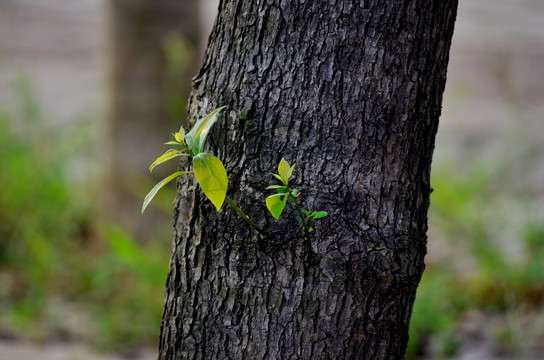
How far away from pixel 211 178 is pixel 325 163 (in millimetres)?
271

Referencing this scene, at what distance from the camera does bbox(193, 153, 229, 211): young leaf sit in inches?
48.1

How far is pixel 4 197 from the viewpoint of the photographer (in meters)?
4.23

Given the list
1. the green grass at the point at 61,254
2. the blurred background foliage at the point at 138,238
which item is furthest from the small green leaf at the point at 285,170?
the green grass at the point at 61,254

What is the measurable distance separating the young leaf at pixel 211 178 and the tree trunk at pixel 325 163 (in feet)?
0.53

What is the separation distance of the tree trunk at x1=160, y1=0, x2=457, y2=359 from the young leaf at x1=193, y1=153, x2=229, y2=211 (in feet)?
0.53

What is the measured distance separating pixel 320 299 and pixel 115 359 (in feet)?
7.19

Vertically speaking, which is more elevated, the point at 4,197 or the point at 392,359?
the point at 4,197

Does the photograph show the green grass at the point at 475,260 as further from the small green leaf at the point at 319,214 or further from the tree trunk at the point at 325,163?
the small green leaf at the point at 319,214

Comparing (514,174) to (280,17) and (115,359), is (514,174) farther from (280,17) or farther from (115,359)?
(280,17)

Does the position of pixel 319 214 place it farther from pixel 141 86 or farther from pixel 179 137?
pixel 141 86

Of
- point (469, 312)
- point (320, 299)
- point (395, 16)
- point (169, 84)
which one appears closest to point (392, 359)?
point (320, 299)

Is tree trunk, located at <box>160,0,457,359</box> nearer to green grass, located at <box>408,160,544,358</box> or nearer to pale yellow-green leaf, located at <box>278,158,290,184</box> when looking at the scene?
pale yellow-green leaf, located at <box>278,158,290,184</box>

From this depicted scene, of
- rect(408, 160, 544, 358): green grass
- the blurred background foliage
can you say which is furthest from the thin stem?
rect(408, 160, 544, 358): green grass

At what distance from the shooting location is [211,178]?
123 centimetres
